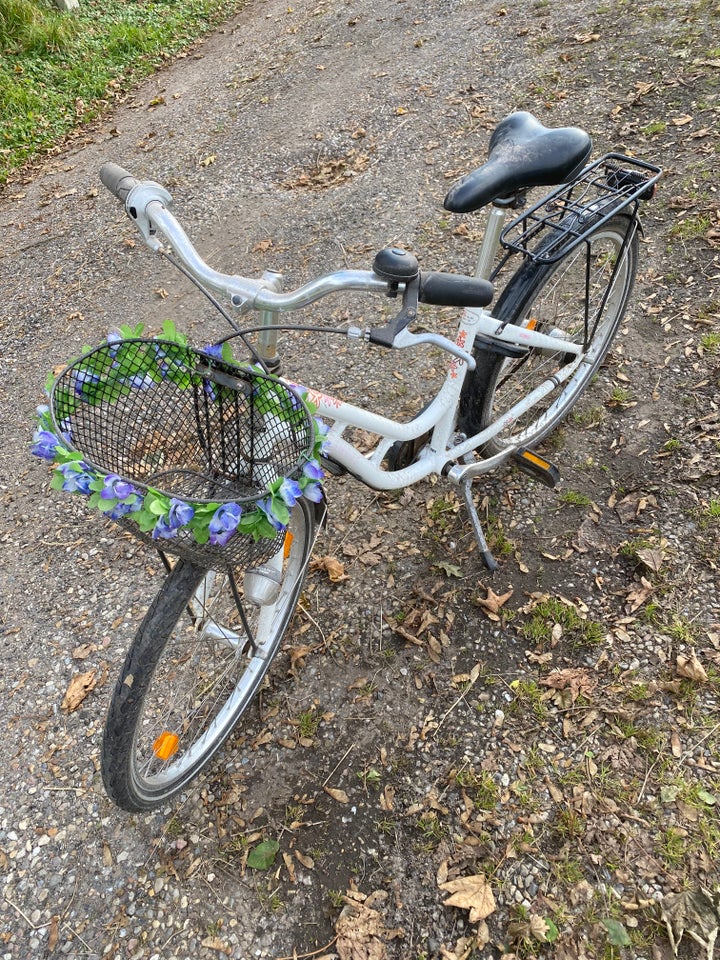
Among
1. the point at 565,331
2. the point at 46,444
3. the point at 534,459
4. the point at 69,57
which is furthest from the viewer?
the point at 69,57

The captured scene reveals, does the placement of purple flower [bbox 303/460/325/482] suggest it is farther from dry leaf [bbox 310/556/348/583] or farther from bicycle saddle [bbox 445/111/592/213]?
dry leaf [bbox 310/556/348/583]

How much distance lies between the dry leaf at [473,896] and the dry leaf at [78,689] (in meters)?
1.67

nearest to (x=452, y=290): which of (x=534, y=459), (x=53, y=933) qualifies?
(x=534, y=459)

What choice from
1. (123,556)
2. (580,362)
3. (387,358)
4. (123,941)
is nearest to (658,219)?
(580,362)

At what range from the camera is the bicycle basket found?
1504 millimetres

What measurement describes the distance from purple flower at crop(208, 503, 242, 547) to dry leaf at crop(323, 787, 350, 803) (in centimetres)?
146

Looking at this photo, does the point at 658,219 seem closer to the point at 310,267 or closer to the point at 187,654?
the point at 310,267

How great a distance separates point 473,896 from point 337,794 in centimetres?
58

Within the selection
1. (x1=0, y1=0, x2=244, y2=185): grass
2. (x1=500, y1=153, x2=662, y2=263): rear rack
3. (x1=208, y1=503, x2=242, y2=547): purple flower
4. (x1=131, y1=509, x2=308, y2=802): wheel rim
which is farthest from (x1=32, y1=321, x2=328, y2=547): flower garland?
(x1=0, y1=0, x2=244, y2=185): grass

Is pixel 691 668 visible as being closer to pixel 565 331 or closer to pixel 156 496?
pixel 565 331

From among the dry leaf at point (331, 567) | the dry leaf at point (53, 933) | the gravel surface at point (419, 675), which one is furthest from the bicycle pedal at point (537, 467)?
the dry leaf at point (53, 933)

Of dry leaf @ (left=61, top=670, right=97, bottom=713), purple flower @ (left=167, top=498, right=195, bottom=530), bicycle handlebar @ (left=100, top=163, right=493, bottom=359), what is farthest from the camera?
dry leaf @ (left=61, top=670, right=97, bottom=713)

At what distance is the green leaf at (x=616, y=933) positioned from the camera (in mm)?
1951

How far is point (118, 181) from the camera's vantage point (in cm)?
172
